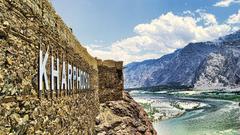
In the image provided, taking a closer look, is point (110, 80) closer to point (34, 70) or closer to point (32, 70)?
point (34, 70)

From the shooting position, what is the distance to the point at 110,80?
29828 millimetres

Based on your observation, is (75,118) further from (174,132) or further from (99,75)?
(174,132)

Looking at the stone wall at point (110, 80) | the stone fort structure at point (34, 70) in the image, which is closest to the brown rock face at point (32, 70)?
the stone fort structure at point (34, 70)

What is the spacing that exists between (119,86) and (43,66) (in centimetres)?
2180

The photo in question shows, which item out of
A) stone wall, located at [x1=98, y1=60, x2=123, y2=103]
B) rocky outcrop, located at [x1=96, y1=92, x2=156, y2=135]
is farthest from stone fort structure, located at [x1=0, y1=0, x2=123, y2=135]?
stone wall, located at [x1=98, y1=60, x2=123, y2=103]

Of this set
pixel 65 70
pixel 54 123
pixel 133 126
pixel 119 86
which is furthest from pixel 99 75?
pixel 54 123

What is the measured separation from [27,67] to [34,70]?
0.43m

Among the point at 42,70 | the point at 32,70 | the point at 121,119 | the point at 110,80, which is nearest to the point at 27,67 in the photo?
the point at 32,70

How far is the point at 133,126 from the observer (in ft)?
80.0

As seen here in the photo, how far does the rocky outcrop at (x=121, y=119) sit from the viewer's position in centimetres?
2211

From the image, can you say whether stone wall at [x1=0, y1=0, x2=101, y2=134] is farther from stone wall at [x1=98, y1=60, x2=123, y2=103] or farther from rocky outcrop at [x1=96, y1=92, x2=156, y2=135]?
stone wall at [x1=98, y1=60, x2=123, y2=103]

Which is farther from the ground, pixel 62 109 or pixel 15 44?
pixel 15 44

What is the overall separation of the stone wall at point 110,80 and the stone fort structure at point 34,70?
1707 centimetres

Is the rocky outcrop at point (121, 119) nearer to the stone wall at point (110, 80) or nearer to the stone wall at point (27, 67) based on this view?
the stone wall at point (110, 80)
